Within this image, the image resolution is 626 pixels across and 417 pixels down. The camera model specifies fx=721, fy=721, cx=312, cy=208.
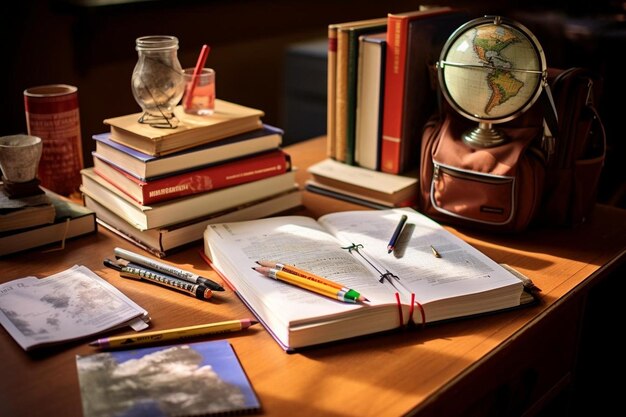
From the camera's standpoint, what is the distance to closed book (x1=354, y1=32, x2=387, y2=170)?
4.65ft

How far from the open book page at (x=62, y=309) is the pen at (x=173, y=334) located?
4 cm

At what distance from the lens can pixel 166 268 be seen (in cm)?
111

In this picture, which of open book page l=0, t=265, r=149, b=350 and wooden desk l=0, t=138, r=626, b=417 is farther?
open book page l=0, t=265, r=149, b=350

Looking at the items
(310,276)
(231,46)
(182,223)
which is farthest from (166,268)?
(231,46)

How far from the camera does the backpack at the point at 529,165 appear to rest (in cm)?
126

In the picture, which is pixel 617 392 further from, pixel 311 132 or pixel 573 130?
pixel 311 132

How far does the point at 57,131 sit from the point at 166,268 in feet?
1.48

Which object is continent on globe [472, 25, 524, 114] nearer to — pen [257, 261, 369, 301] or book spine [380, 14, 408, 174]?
book spine [380, 14, 408, 174]

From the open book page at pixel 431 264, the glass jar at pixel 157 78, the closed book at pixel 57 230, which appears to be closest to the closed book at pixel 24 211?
the closed book at pixel 57 230

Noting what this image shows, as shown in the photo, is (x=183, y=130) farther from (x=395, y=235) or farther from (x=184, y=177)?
(x=395, y=235)

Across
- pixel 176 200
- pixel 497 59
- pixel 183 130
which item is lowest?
pixel 176 200

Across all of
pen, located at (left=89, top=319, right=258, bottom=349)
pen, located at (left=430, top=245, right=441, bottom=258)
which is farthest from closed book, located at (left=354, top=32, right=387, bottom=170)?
pen, located at (left=89, top=319, right=258, bottom=349)

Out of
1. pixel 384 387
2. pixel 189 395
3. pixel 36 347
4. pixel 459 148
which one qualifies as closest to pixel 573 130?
pixel 459 148

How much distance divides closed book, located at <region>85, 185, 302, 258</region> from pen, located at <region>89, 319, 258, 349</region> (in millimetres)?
271
